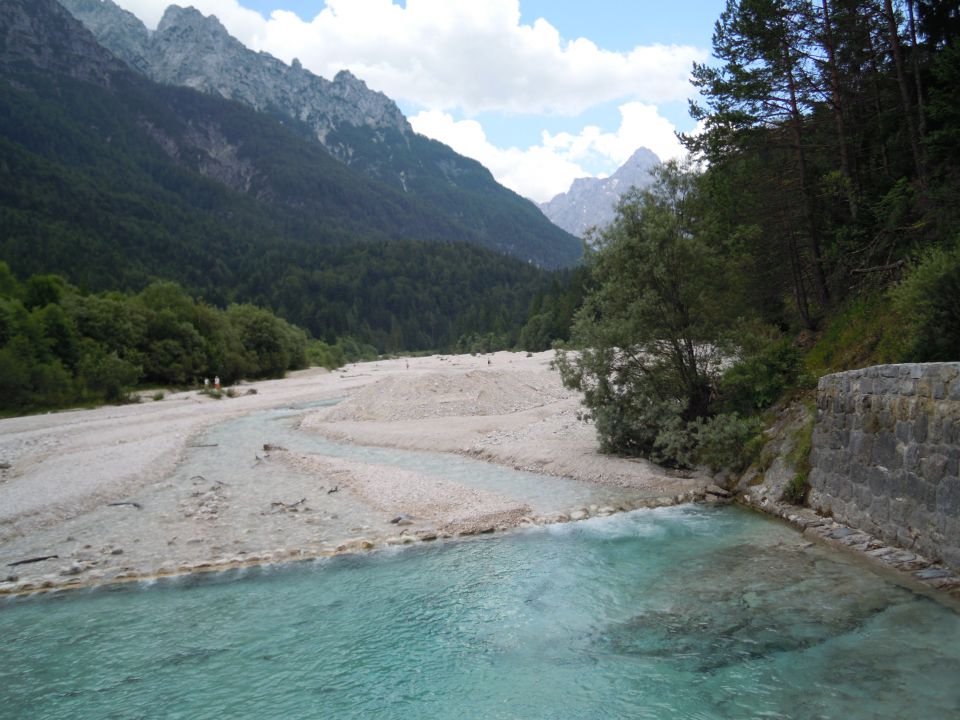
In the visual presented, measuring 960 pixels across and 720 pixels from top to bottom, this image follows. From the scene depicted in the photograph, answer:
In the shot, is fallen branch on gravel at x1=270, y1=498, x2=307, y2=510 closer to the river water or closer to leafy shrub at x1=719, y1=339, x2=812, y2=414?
the river water

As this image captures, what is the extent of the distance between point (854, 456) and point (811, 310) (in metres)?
12.1

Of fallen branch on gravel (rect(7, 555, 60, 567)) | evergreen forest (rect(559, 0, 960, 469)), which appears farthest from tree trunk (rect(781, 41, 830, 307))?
fallen branch on gravel (rect(7, 555, 60, 567))

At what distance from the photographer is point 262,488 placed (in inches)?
842

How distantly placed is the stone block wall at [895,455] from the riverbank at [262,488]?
5146 millimetres

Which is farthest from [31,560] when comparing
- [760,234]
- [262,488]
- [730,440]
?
[760,234]

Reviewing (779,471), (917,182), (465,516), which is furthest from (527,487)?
(917,182)

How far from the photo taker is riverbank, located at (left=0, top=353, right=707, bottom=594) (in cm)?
1530

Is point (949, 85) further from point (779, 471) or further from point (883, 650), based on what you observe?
point (883, 650)

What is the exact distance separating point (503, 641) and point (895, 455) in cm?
947

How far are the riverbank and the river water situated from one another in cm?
174

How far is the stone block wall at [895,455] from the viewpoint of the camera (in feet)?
38.1

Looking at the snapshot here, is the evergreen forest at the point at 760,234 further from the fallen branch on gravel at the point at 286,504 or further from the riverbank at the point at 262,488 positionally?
the fallen branch on gravel at the point at 286,504

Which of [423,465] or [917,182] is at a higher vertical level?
[917,182]

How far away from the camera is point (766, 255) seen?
2445 cm
